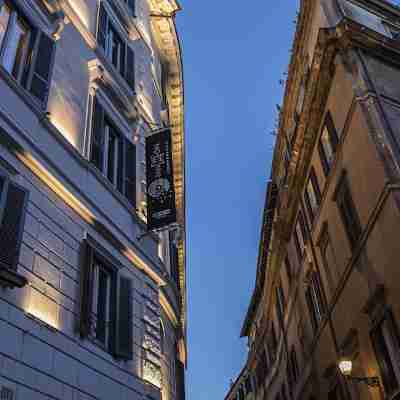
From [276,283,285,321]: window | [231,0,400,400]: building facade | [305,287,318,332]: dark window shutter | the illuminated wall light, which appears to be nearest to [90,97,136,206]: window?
the illuminated wall light

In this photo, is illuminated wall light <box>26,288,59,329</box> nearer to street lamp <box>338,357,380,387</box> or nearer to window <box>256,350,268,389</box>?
street lamp <box>338,357,380,387</box>

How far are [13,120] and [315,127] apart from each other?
12272 millimetres

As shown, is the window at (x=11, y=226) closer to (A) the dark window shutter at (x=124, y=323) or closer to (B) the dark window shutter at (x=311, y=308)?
(A) the dark window shutter at (x=124, y=323)

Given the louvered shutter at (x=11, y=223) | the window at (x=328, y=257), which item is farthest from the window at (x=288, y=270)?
the louvered shutter at (x=11, y=223)

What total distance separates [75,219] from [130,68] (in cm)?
820

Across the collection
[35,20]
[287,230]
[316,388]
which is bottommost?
[316,388]

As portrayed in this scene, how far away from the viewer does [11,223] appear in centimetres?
834

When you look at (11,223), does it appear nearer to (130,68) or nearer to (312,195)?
(130,68)

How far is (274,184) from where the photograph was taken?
92.3 ft

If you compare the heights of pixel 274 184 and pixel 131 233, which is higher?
pixel 274 184

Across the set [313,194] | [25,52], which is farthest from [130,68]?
[313,194]

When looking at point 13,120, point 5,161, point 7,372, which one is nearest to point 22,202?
point 5,161

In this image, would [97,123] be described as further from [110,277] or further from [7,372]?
[7,372]

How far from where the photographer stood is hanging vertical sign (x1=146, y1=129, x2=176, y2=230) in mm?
14078
